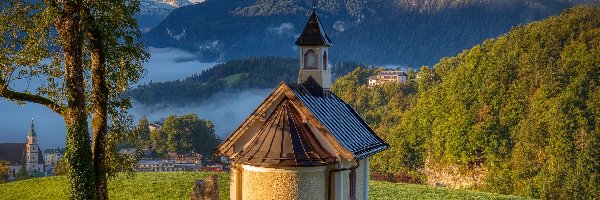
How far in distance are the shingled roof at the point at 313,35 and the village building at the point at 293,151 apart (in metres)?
1.27

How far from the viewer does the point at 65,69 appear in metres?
21.0

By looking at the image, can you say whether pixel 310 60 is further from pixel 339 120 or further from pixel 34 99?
pixel 34 99

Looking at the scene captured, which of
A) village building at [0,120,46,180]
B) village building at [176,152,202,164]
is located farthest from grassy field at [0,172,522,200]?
village building at [0,120,46,180]

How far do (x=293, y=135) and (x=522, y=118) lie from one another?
139 feet

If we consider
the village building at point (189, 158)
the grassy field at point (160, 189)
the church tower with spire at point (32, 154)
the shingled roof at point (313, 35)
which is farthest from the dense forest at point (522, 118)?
the church tower with spire at point (32, 154)

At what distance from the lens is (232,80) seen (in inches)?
7121

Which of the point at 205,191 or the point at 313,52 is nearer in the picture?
the point at 313,52

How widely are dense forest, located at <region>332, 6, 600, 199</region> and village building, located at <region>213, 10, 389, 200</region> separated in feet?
115

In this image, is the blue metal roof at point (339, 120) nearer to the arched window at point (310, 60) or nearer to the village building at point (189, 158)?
the arched window at point (310, 60)

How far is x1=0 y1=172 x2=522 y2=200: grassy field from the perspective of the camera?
113 ft

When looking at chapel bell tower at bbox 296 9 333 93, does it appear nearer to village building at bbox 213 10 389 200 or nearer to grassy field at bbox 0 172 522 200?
village building at bbox 213 10 389 200

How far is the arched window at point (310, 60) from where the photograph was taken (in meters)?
23.0

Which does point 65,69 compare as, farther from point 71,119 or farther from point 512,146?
point 512,146

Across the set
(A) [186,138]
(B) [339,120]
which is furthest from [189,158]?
(B) [339,120]
